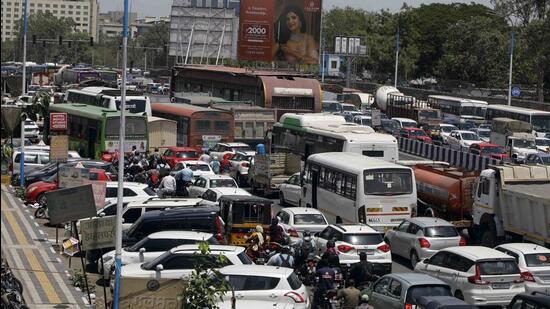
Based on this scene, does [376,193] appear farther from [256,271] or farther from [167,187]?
[256,271]

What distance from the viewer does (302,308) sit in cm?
1727

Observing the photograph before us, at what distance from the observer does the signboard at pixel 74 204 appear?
1711 cm

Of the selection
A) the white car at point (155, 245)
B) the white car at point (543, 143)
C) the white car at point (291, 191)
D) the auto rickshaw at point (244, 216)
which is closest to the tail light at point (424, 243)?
the auto rickshaw at point (244, 216)

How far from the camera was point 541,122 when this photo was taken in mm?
64875

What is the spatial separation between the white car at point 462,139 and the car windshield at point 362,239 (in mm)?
36093

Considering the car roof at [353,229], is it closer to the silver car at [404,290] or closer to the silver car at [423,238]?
the silver car at [423,238]

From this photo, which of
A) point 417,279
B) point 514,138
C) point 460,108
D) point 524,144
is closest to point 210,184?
point 417,279

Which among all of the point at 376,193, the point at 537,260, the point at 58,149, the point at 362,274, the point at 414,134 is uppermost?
the point at 58,149

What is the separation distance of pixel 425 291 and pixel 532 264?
13.6 ft

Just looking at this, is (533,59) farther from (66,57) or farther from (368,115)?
(66,57)

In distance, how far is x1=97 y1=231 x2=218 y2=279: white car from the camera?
20384mm

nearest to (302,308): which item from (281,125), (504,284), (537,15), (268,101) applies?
(504,284)

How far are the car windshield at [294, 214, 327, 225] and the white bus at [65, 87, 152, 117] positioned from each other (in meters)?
23.9

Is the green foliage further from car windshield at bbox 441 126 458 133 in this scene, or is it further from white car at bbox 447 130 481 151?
car windshield at bbox 441 126 458 133
